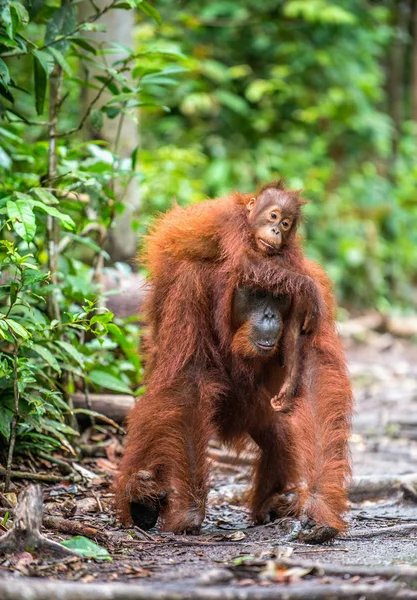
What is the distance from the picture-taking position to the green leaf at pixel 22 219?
335cm

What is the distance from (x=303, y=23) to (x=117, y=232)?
787 cm

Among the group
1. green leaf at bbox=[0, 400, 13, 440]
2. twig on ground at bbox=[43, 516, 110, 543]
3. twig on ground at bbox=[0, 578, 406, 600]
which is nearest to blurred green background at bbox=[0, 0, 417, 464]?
green leaf at bbox=[0, 400, 13, 440]

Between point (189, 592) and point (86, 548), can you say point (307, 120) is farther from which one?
point (189, 592)

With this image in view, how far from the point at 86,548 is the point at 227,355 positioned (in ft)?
3.76

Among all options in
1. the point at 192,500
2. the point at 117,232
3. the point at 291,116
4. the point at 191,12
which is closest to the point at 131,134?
the point at 117,232

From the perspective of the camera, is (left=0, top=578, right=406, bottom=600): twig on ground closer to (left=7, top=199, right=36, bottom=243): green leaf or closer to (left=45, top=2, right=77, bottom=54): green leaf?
(left=7, top=199, right=36, bottom=243): green leaf

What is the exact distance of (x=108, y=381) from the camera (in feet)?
14.5

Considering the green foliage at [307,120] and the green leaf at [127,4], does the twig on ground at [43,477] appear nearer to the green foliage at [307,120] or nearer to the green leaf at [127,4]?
the green leaf at [127,4]

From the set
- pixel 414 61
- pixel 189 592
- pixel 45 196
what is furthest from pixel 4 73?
pixel 414 61

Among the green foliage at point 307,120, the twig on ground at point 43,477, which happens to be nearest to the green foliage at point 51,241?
the twig on ground at point 43,477

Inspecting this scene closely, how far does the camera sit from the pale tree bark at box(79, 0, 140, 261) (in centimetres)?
576

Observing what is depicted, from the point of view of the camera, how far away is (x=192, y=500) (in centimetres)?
354

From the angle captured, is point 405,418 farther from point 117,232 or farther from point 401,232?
point 401,232

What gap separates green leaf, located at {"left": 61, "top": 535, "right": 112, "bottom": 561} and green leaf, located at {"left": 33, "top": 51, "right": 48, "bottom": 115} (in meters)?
1.98
